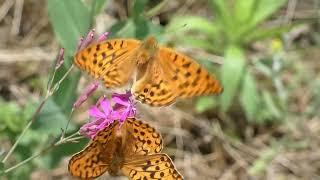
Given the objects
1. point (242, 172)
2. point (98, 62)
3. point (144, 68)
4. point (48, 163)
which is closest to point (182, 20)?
point (242, 172)

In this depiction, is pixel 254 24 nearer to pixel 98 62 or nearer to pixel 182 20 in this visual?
pixel 182 20

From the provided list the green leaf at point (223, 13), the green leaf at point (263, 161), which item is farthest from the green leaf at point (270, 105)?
the green leaf at point (223, 13)

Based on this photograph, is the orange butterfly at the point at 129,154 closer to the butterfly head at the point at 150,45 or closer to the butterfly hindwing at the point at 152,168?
the butterfly hindwing at the point at 152,168

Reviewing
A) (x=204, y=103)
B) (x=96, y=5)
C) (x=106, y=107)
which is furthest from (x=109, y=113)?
(x=204, y=103)

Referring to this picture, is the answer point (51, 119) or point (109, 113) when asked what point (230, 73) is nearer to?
point (51, 119)

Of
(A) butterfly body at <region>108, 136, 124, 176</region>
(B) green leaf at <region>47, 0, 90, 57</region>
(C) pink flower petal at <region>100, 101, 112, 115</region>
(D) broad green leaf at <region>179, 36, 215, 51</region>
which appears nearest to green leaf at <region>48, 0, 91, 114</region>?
(B) green leaf at <region>47, 0, 90, 57</region>
